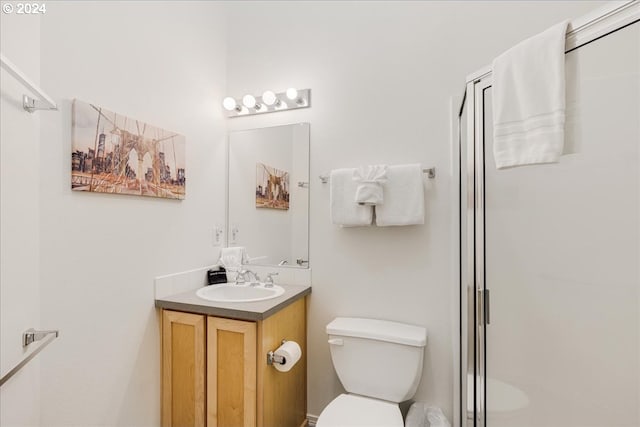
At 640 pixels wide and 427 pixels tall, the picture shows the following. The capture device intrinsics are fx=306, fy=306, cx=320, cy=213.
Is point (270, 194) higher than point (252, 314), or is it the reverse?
point (270, 194)

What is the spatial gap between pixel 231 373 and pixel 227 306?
320 millimetres

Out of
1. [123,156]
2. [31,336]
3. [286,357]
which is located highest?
[123,156]

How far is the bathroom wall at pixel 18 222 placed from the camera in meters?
0.82

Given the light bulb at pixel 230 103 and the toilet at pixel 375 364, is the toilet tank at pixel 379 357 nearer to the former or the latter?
the toilet at pixel 375 364

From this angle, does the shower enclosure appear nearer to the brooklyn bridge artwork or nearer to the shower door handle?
the shower door handle

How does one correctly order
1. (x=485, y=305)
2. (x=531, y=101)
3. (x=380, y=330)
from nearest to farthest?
1. (x=531, y=101)
2. (x=485, y=305)
3. (x=380, y=330)

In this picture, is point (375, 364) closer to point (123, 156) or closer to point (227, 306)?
point (227, 306)

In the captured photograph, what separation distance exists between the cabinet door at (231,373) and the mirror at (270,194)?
63 centimetres

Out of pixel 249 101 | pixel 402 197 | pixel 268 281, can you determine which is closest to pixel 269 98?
pixel 249 101

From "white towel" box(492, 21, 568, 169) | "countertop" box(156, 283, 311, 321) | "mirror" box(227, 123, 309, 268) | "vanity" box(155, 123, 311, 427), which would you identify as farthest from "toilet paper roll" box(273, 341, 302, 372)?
"white towel" box(492, 21, 568, 169)

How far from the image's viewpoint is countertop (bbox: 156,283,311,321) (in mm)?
1402

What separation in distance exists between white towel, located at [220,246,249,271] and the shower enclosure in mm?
1391

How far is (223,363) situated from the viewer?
148 cm

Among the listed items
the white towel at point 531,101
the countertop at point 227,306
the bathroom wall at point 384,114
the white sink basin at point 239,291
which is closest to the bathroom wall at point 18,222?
the countertop at point 227,306
